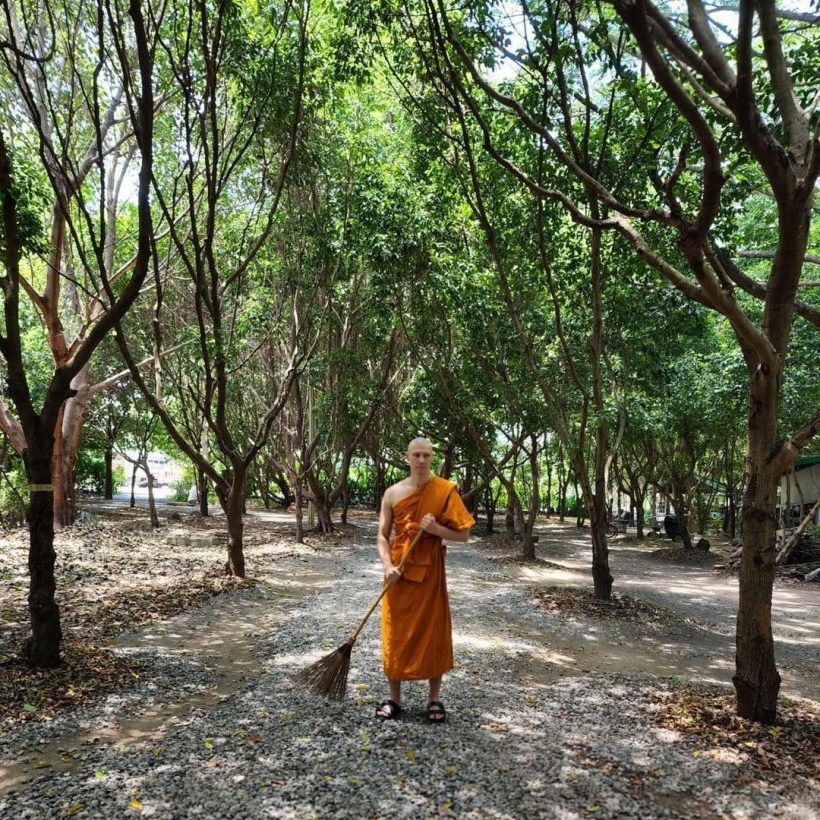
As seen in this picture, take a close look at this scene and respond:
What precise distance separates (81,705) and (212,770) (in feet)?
4.74

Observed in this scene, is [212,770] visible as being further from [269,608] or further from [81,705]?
[269,608]

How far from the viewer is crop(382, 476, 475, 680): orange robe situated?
166 inches

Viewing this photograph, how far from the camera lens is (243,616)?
7.83m

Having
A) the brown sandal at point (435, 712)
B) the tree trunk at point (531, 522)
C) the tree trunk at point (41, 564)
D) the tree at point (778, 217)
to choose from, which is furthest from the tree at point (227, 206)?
the tree trunk at point (531, 522)

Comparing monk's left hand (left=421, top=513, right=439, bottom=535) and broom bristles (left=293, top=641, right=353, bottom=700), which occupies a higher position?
monk's left hand (left=421, top=513, right=439, bottom=535)

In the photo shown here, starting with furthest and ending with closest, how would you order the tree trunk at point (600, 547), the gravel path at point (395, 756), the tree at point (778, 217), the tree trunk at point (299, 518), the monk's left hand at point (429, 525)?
the tree trunk at point (299, 518) < the tree trunk at point (600, 547) < the monk's left hand at point (429, 525) < the tree at point (778, 217) < the gravel path at point (395, 756)

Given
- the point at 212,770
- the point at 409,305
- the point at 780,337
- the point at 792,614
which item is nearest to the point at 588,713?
the point at 212,770

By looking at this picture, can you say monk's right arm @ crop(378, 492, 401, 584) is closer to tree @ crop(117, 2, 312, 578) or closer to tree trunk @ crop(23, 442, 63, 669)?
tree trunk @ crop(23, 442, 63, 669)

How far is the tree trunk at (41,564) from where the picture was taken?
4.77 meters

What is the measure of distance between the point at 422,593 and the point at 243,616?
4320 mm

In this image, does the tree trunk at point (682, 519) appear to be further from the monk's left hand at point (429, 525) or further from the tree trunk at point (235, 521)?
the monk's left hand at point (429, 525)

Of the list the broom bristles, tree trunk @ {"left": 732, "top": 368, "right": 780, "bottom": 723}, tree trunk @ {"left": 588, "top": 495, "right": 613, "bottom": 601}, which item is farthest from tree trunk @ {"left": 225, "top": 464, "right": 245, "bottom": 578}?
tree trunk @ {"left": 732, "top": 368, "right": 780, "bottom": 723}

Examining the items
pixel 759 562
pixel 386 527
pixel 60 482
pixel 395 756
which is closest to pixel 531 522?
pixel 60 482

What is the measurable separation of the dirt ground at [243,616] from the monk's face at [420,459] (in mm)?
2273
